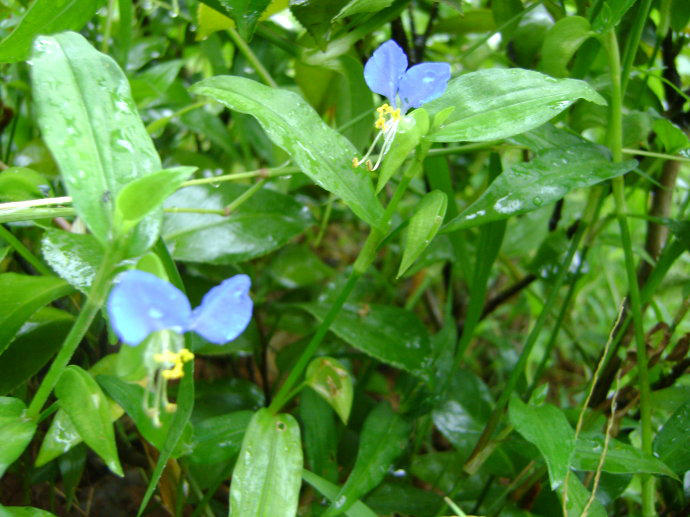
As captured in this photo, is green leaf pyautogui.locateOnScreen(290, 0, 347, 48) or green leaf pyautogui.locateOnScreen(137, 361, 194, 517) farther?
green leaf pyautogui.locateOnScreen(290, 0, 347, 48)

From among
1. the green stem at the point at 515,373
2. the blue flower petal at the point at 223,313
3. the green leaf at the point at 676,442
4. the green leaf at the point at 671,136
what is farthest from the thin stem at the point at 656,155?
the blue flower petal at the point at 223,313

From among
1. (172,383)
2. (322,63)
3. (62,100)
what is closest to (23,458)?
(172,383)

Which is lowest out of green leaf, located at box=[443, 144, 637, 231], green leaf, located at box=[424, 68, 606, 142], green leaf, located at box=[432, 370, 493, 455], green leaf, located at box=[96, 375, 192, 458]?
green leaf, located at box=[432, 370, 493, 455]

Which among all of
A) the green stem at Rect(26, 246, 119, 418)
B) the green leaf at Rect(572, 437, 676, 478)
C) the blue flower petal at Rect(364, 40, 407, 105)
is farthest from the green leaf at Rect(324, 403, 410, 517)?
the blue flower petal at Rect(364, 40, 407, 105)

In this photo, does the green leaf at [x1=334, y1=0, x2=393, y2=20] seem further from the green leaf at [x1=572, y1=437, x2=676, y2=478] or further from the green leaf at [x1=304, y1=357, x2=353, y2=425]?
the green leaf at [x1=572, y1=437, x2=676, y2=478]

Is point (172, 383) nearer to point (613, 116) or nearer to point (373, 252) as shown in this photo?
point (373, 252)

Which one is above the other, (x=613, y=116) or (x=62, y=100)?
(x=62, y=100)
